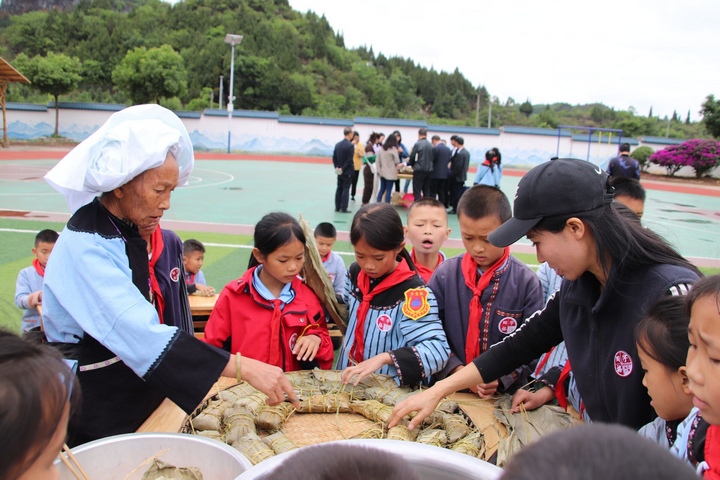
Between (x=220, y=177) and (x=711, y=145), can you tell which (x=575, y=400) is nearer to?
(x=220, y=177)

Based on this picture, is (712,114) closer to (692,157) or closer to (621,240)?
(692,157)

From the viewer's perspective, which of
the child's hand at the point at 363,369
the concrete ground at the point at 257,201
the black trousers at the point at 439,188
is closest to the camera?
the child's hand at the point at 363,369

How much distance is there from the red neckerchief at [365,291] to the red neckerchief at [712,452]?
1321mm

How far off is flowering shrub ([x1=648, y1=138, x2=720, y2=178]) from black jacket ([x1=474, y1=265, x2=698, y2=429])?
28.2m

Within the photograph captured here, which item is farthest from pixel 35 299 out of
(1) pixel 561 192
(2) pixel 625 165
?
(2) pixel 625 165

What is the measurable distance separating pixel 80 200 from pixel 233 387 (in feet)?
2.64

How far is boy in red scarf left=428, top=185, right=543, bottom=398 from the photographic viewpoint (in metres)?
2.41

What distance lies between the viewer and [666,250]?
1.62 meters

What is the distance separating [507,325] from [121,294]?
62.1 inches

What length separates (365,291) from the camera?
245 centimetres

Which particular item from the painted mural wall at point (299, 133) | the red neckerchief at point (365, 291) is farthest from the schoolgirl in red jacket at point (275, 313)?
the painted mural wall at point (299, 133)

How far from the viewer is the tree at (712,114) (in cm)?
2731

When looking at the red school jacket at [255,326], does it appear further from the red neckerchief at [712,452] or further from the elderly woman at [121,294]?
the red neckerchief at [712,452]

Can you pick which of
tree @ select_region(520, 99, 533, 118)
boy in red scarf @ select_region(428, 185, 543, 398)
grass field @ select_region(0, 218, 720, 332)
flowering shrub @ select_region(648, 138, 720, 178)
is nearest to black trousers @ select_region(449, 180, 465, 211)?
grass field @ select_region(0, 218, 720, 332)
